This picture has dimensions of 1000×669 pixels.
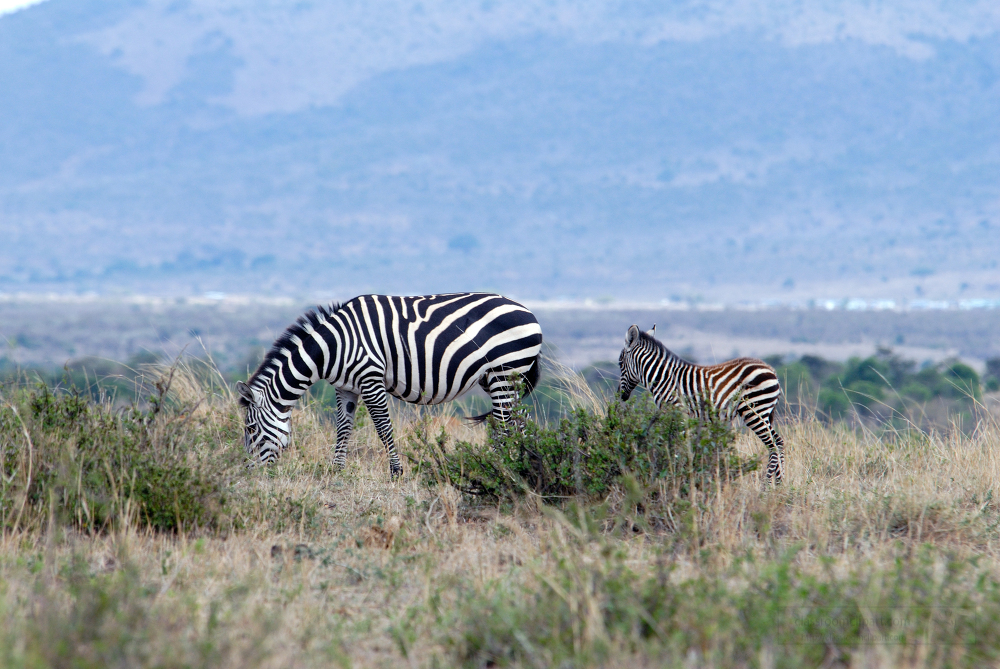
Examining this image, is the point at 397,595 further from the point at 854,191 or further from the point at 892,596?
the point at 854,191

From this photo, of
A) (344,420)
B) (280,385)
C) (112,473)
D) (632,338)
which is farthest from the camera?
(344,420)

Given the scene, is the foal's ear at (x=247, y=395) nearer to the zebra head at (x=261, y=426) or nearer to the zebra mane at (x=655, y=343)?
the zebra head at (x=261, y=426)

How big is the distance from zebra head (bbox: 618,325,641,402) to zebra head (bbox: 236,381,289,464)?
9.25ft

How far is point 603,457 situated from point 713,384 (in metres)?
1.84

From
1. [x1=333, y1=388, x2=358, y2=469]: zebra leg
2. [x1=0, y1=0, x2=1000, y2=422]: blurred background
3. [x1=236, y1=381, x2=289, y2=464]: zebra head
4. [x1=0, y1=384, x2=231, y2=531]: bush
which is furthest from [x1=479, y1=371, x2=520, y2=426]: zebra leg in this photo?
[x1=0, y1=0, x2=1000, y2=422]: blurred background

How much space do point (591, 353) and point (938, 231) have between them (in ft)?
315

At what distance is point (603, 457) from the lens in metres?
5.93

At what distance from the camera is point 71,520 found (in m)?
5.36

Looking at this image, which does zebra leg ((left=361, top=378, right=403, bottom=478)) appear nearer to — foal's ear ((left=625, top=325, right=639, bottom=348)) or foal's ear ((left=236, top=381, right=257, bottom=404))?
foal's ear ((left=236, top=381, right=257, bottom=404))

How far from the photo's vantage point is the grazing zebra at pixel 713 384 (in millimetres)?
7152

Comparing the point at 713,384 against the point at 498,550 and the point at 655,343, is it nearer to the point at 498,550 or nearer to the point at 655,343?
the point at 655,343

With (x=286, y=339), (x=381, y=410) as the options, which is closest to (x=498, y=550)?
(x=381, y=410)

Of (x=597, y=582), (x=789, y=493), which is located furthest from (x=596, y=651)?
(x=789, y=493)

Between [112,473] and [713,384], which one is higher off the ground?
[713,384]
